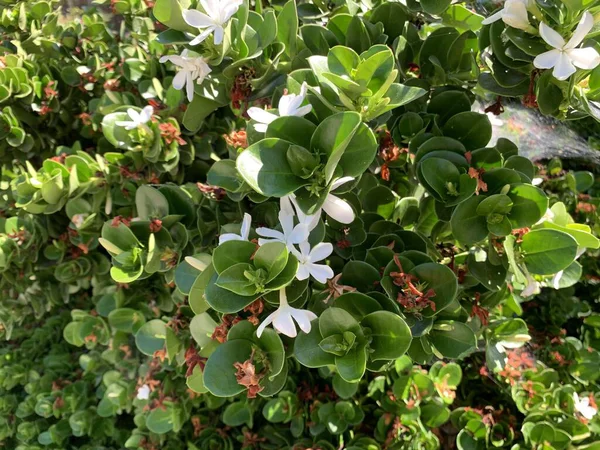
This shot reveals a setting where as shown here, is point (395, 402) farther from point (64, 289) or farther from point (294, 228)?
point (64, 289)

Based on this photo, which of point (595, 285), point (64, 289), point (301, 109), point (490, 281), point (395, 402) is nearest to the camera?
point (301, 109)

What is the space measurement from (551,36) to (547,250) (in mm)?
403

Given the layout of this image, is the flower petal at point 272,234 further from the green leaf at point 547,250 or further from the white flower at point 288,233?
the green leaf at point 547,250

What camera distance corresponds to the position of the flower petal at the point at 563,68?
0.78 metres

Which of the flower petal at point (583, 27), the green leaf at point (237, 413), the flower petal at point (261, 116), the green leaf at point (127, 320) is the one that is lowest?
the green leaf at point (237, 413)

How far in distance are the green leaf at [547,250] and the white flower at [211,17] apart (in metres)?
0.75

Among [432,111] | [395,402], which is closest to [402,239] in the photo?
[432,111]

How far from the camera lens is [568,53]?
0.79 metres

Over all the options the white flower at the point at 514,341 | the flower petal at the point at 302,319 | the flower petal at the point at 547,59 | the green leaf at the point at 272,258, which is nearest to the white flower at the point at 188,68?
the green leaf at the point at 272,258

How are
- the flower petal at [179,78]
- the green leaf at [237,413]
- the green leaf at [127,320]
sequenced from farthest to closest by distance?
the green leaf at [237,413] → the green leaf at [127,320] → the flower petal at [179,78]

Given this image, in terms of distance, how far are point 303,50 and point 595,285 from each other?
175 cm

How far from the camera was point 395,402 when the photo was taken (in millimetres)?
1544

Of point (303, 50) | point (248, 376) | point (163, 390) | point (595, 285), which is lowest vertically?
point (163, 390)

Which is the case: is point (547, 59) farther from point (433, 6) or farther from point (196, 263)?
point (196, 263)
